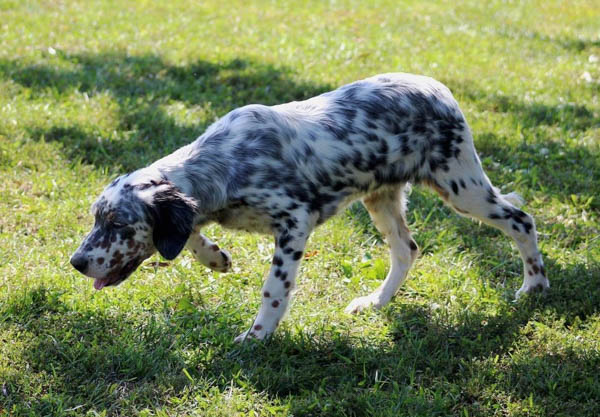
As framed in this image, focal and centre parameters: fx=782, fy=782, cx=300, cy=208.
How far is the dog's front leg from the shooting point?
4.24 metres

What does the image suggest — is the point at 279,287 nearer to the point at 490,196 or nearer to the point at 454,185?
the point at 454,185

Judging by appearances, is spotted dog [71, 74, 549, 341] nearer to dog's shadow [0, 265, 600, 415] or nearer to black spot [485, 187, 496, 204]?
black spot [485, 187, 496, 204]

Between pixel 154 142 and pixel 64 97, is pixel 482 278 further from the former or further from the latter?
pixel 64 97

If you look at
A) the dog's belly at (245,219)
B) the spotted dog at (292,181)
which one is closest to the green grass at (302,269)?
the spotted dog at (292,181)

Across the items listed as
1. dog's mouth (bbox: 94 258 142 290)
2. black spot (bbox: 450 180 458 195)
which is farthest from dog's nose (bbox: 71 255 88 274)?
black spot (bbox: 450 180 458 195)

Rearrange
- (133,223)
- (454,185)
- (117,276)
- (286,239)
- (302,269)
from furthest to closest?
(302,269), (454,185), (286,239), (117,276), (133,223)

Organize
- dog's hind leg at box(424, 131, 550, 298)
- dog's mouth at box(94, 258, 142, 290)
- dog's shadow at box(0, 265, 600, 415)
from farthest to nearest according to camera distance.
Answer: dog's hind leg at box(424, 131, 550, 298), dog's mouth at box(94, 258, 142, 290), dog's shadow at box(0, 265, 600, 415)

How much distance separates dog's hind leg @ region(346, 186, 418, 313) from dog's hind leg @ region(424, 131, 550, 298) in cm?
31

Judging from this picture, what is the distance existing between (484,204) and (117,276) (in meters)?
2.19

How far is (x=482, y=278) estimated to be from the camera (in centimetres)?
507

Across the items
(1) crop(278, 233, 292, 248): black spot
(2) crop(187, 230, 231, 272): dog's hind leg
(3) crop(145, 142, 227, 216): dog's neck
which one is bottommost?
(2) crop(187, 230, 231, 272): dog's hind leg

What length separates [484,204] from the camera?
4.71 metres

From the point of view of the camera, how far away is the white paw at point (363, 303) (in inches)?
184

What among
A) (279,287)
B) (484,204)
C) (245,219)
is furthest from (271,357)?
(484,204)
